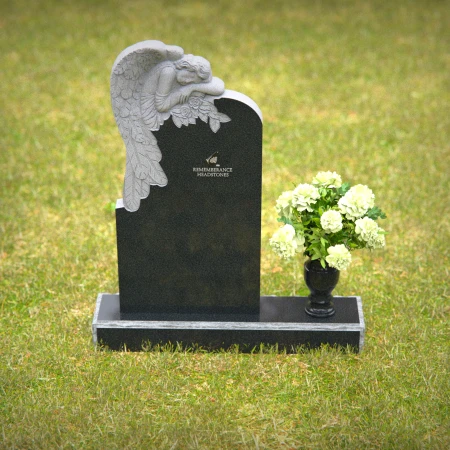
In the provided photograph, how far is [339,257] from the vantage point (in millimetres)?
5164

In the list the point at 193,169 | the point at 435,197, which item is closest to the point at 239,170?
the point at 193,169

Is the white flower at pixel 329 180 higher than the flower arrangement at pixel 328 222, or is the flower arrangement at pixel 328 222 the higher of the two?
the white flower at pixel 329 180

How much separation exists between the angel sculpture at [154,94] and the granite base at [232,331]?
1.12 metres

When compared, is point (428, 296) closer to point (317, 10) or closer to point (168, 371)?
point (168, 371)

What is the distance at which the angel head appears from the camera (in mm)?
5004

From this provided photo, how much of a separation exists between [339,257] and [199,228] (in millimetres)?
1024

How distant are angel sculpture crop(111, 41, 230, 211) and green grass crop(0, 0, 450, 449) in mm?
1549

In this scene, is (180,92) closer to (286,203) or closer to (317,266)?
(286,203)

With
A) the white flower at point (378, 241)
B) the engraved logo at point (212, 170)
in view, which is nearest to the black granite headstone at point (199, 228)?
the engraved logo at point (212, 170)

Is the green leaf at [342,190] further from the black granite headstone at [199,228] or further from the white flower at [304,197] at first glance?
the black granite headstone at [199,228]

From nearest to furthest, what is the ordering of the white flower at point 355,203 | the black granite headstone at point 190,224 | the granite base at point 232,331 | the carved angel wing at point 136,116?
1. the carved angel wing at point 136,116
2. the black granite headstone at point 190,224
3. the white flower at point 355,203
4. the granite base at point 232,331

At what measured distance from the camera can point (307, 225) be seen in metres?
5.44

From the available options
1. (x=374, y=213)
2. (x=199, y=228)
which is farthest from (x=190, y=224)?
(x=374, y=213)

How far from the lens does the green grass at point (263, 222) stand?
485 centimetres
